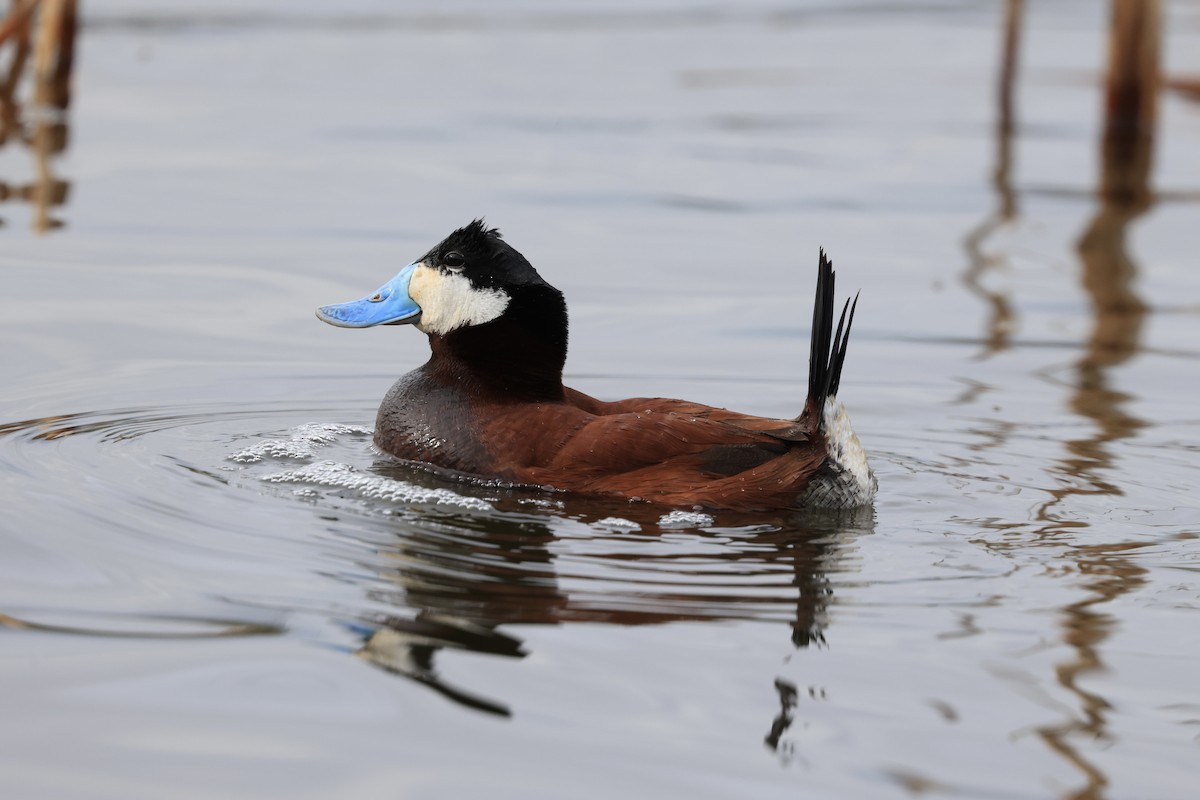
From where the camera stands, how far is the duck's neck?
5.57 m

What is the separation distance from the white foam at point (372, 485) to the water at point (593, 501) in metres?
0.02

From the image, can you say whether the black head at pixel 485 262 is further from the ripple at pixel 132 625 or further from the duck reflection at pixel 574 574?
the ripple at pixel 132 625

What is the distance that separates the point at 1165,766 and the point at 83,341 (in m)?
4.86

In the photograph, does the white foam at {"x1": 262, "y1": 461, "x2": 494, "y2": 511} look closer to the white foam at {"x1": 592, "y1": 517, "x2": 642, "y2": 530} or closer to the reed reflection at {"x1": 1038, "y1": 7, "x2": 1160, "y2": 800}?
the white foam at {"x1": 592, "y1": 517, "x2": 642, "y2": 530}

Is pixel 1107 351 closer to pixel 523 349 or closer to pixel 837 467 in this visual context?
pixel 837 467

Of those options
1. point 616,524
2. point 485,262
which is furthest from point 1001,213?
point 616,524

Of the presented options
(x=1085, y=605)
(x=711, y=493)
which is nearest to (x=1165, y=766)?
(x=1085, y=605)

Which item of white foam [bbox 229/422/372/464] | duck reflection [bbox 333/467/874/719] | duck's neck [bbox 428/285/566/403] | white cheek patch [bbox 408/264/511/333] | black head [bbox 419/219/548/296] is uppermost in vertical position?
black head [bbox 419/219/548/296]

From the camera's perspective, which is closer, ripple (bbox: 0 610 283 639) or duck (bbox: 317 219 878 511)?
ripple (bbox: 0 610 283 639)

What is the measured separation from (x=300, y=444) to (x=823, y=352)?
67.5 inches

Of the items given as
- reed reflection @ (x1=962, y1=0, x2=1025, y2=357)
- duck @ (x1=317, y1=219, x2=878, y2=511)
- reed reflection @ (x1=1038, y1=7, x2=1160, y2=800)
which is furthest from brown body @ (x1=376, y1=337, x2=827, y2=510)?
reed reflection @ (x1=962, y1=0, x2=1025, y2=357)

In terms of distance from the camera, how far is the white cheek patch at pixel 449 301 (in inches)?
221

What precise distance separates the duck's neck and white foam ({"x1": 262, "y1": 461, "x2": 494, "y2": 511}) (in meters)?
0.45

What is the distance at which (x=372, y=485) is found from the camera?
529 centimetres
